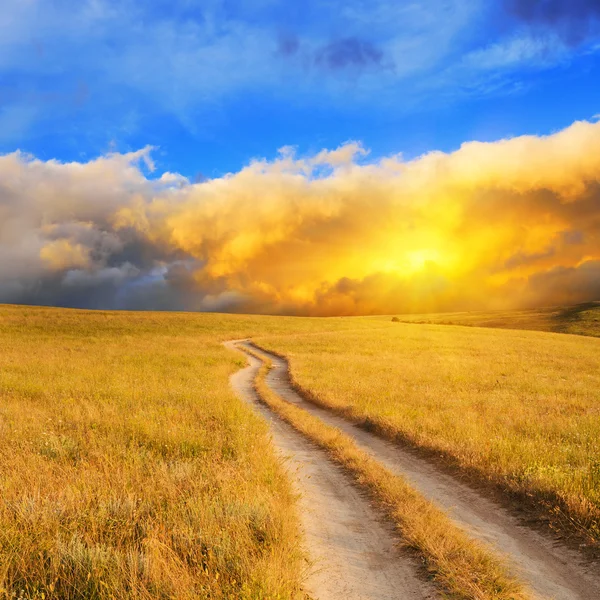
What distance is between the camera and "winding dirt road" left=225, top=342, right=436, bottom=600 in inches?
217

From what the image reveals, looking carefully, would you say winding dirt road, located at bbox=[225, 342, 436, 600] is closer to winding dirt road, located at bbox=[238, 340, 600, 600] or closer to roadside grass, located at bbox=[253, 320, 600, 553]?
winding dirt road, located at bbox=[238, 340, 600, 600]

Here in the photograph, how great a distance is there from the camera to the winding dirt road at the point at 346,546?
5.51 m

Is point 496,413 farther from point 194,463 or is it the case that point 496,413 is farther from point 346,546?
point 194,463

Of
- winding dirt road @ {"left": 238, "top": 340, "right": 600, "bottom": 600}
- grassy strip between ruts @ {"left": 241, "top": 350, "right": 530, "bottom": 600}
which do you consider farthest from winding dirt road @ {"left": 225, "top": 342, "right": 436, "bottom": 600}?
winding dirt road @ {"left": 238, "top": 340, "right": 600, "bottom": 600}

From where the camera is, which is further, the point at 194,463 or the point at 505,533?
the point at 194,463

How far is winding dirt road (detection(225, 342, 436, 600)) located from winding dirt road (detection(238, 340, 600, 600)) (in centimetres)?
152

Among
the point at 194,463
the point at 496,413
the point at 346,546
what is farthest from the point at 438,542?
the point at 496,413

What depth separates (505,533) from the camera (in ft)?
24.2

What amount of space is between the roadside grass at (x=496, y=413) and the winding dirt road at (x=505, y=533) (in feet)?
1.64

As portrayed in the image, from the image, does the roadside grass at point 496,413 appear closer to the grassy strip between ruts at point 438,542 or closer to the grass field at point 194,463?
the grass field at point 194,463

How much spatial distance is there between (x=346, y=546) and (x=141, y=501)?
3.30 meters

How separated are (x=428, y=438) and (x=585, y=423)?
225 inches

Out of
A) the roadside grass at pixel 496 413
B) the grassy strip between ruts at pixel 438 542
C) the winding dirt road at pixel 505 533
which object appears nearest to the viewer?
the grassy strip between ruts at pixel 438 542

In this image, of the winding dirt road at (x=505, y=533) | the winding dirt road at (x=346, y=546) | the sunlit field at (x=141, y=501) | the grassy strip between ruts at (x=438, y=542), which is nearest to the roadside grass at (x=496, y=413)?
the winding dirt road at (x=505, y=533)
